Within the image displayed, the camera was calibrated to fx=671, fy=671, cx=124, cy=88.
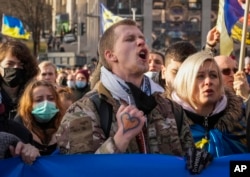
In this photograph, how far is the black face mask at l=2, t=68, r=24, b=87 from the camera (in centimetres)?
546

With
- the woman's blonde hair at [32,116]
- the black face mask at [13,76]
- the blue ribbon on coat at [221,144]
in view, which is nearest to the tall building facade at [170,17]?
the black face mask at [13,76]

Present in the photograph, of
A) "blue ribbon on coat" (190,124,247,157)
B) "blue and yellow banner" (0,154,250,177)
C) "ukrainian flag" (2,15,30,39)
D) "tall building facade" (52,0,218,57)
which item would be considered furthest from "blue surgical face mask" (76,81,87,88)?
"tall building facade" (52,0,218,57)

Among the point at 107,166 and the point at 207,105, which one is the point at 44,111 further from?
the point at 107,166

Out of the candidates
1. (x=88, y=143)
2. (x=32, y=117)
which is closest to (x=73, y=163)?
(x=88, y=143)

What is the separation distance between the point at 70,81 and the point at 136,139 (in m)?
7.98

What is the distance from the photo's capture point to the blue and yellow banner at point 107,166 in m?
3.29

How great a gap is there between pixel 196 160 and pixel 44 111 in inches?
74.0

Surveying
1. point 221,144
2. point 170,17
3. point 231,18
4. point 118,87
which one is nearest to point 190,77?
point 221,144

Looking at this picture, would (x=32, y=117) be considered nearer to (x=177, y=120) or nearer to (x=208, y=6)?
(x=177, y=120)

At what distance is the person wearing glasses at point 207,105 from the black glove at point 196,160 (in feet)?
2.32

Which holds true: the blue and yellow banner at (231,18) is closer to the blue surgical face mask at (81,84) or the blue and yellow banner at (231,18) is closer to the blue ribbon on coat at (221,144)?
the blue surgical face mask at (81,84)

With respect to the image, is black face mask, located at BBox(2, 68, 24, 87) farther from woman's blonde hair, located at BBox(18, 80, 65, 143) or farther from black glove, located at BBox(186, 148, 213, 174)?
black glove, located at BBox(186, 148, 213, 174)

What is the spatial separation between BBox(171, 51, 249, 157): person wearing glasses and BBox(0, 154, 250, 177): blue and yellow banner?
60cm

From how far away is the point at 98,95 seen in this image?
342 centimetres
